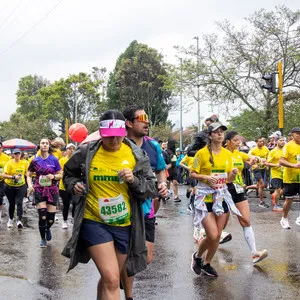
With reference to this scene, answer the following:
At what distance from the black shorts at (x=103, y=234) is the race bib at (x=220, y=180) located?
7.32 ft

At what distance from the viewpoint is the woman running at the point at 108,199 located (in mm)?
4230

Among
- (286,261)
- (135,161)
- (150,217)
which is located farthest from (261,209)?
(135,161)

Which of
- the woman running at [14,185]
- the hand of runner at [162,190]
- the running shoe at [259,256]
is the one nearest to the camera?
the hand of runner at [162,190]

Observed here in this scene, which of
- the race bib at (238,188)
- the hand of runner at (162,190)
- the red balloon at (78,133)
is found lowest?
the race bib at (238,188)

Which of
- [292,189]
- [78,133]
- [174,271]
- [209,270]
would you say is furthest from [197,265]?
[78,133]

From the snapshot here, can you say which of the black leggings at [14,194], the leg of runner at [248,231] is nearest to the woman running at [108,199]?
the leg of runner at [248,231]

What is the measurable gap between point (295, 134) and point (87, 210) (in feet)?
20.2

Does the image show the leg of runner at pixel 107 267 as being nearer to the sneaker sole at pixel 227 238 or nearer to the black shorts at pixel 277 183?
the sneaker sole at pixel 227 238

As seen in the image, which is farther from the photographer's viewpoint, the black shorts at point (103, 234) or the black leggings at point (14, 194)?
the black leggings at point (14, 194)

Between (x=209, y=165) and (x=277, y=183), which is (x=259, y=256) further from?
(x=277, y=183)

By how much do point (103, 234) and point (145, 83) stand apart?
42007 mm

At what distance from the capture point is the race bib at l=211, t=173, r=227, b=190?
6.40 metres

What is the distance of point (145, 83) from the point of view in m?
45.8

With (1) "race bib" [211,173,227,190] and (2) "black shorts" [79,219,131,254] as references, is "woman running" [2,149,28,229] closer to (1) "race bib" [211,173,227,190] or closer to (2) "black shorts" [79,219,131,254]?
(1) "race bib" [211,173,227,190]
